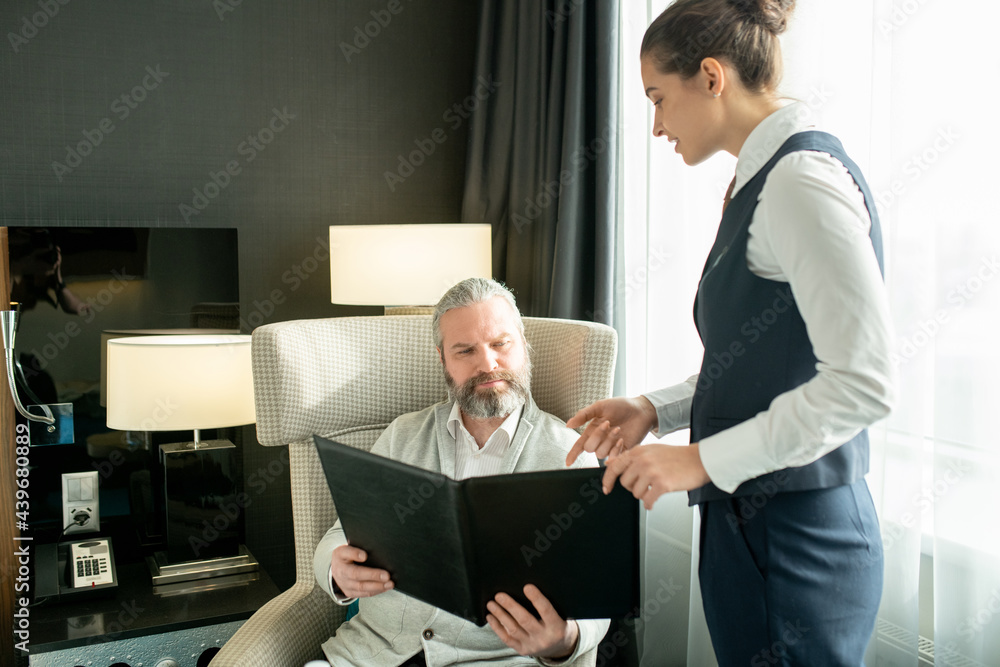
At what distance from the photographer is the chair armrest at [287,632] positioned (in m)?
1.42

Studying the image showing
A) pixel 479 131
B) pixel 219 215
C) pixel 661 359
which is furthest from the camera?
pixel 479 131

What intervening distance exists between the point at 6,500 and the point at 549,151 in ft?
6.26

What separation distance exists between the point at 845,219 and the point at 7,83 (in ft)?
7.96

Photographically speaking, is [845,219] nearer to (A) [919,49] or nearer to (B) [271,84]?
(A) [919,49]

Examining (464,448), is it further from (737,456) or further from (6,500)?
(6,500)

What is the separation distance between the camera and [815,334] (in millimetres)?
827

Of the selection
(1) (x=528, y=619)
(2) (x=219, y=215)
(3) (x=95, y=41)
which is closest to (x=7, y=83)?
(3) (x=95, y=41)

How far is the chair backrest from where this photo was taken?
1.63m
